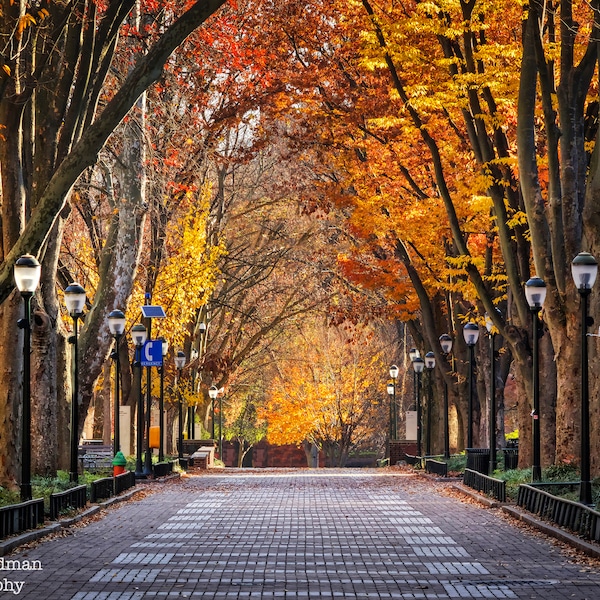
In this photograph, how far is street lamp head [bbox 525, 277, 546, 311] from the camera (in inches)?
830

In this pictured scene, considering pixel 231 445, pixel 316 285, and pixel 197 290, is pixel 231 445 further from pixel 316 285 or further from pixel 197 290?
pixel 197 290

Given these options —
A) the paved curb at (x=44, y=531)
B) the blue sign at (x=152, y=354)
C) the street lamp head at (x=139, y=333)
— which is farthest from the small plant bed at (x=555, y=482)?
the street lamp head at (x=139, y=333)

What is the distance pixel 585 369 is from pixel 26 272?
307 inches

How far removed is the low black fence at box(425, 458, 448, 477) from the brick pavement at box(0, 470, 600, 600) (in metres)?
9.23

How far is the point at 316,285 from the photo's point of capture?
51.3 m

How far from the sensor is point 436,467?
32719mm

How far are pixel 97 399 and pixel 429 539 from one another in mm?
45938

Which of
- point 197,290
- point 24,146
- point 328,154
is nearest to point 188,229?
point 197,290

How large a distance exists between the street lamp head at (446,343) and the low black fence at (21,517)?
19.7m

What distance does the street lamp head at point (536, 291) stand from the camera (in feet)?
69.2

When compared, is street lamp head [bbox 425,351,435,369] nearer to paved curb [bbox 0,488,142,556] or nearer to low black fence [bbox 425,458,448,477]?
low black fence [bbox 425,458,448,477]

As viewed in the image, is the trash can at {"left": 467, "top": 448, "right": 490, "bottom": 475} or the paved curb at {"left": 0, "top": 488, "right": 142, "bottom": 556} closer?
the paved curb at {"left": 0, "top": 488, "right": 142, "bottom": 556}

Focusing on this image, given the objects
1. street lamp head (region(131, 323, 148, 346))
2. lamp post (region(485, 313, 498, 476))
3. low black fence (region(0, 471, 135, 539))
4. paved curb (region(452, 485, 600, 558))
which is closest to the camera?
paved curb (region(452, 485, 600, 558))

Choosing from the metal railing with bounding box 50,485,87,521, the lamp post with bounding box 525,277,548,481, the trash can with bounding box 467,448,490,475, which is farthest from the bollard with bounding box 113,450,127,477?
the lamp post with bounding box 525,277,548,481
